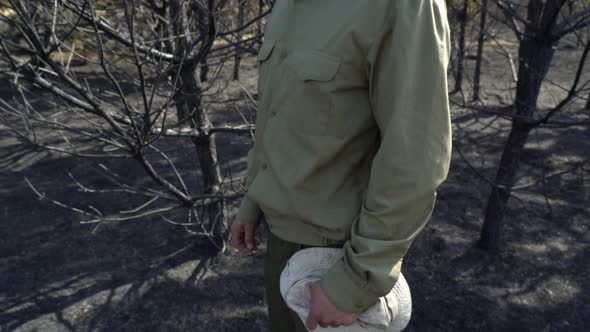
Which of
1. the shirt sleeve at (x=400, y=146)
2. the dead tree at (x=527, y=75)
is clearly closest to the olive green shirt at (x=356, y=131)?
the shirt sleeve at (x=400, y=146)

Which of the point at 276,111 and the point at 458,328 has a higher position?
the point at 276,111

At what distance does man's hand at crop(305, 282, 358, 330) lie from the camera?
3.90 ft

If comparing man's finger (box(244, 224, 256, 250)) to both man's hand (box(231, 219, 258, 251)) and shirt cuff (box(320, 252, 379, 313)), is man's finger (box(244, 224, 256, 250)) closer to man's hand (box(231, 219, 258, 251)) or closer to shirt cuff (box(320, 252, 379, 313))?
man's hand (box(231, 219, 258, 251))

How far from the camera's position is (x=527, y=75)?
3.06 m

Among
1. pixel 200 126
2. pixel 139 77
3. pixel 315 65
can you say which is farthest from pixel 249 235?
pixel 200 126

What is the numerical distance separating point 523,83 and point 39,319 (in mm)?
3220

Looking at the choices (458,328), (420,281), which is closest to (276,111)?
(458,328)

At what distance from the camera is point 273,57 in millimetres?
1360

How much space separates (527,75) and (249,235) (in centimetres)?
225

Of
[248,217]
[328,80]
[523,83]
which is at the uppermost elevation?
[328,80]

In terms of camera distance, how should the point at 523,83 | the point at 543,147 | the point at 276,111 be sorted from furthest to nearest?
the point at 543,147 < the point at 523,83 < the point at 276,111

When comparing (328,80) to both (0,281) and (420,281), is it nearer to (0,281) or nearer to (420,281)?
(420,281)

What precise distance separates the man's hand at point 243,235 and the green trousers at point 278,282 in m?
0.11

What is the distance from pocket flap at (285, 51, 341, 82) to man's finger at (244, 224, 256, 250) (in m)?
0.62
